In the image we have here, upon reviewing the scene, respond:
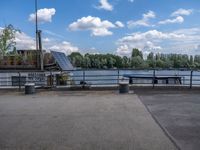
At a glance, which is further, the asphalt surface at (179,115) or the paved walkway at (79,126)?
the asphalt surface at (179,115)

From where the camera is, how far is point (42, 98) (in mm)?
13930

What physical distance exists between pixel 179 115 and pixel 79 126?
3139 millimetres

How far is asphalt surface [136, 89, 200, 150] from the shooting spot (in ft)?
22.6

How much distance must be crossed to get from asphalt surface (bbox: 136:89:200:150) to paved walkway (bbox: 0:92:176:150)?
29 centimetres

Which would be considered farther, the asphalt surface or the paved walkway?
the asphalt surface

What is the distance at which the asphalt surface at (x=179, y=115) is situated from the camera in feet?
22.6

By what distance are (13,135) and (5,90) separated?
33.7 ft

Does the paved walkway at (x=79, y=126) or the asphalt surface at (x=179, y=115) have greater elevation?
the asphalt surface at (x=179, y=115)

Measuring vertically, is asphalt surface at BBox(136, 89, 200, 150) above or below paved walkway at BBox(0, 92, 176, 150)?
above

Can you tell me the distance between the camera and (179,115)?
952 centimetres

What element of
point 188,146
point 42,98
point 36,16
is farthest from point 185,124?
point 36,16

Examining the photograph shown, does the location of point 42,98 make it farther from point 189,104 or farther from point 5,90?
point 189,104

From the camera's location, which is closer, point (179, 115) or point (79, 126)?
point (79, 126)

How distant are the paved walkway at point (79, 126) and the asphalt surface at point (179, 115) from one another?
0.29 m
